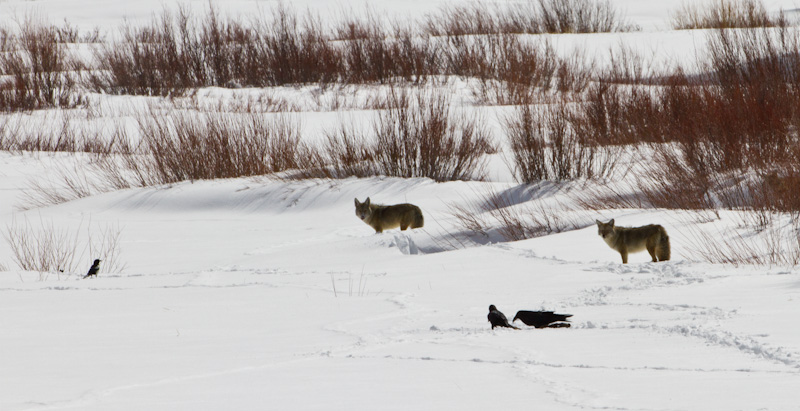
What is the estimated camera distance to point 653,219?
23.5 ft

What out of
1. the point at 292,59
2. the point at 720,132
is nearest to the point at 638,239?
the point at 720,132

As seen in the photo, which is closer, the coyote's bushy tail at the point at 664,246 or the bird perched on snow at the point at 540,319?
the bird perched on snow at the point at 540,319

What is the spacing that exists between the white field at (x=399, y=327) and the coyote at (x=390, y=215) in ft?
0.46

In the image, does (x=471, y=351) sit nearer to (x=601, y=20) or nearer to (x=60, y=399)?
(x=60, y=399)

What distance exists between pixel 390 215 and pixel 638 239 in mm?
2766

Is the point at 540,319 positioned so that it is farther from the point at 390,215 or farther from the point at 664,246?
the point at 390,215

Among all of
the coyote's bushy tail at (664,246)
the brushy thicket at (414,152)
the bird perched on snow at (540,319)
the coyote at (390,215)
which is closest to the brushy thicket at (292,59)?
the brushy thicket at (414,152)

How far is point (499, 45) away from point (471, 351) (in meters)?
16.6

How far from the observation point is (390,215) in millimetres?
7922

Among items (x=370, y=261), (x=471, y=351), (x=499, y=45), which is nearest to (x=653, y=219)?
(x=370, y=261)

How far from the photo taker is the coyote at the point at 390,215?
25.9 feet

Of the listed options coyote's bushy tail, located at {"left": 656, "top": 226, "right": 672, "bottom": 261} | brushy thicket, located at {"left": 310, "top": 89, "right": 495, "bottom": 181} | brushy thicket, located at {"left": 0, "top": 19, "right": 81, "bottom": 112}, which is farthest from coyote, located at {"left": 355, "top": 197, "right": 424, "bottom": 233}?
brushy thicket, located at {"left": 0, "top": 19, "right": 81, "bottom": 112}

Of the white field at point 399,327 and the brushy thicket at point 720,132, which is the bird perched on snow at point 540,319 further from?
the brushy thicket at point 720,132

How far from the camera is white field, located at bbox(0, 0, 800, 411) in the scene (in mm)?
2832
